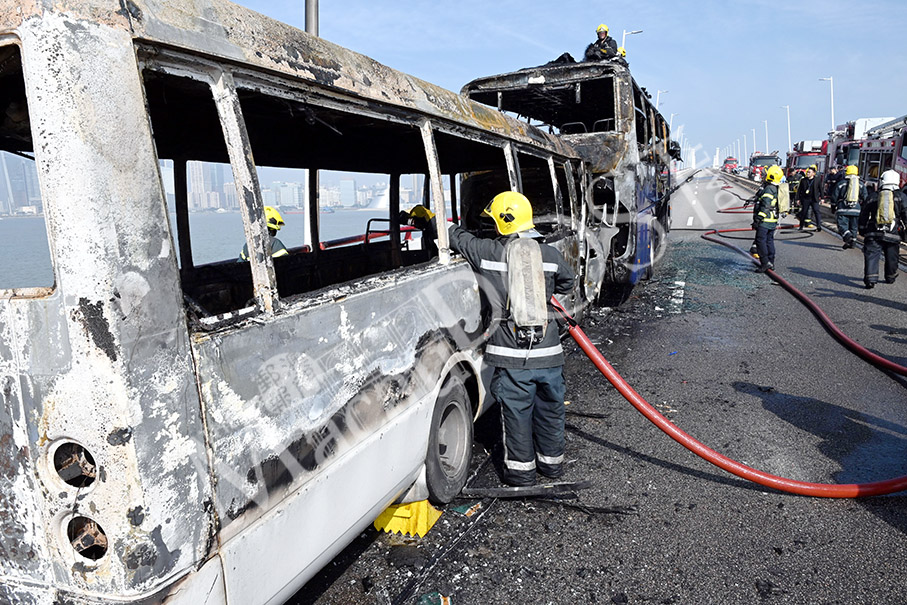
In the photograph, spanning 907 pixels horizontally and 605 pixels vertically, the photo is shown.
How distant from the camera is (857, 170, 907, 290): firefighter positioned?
28.6ft

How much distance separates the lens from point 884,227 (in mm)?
8695

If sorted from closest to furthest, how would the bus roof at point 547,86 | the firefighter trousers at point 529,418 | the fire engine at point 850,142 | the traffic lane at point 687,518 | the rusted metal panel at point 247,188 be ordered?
the rusted metal panel at point 247,188
the traffic lane at point 687,518
the firefighter trousers at point 529,418
the bus roof at point 547,86
the fire engine at point 850,142

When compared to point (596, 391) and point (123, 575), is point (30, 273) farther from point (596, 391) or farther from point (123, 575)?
point (596, 391)


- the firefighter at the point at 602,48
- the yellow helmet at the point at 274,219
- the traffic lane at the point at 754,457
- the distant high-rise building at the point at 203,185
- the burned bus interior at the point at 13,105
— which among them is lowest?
the traffic lane at the point at 754,457

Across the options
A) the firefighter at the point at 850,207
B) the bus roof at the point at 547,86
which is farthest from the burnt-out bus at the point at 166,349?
the firefighter at the point at 850,207

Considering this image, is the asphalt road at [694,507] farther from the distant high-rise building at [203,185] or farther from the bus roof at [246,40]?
the bus roof at [246,40]

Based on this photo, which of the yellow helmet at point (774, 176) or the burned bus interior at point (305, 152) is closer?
the burned bus interior at point (305, 152)

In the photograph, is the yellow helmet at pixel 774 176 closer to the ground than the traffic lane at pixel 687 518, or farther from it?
farther from it

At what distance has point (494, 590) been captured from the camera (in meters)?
2.65

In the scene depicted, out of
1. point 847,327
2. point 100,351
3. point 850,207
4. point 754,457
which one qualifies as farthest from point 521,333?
point 850,207

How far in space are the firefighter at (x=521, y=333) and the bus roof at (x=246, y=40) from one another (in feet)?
2.46

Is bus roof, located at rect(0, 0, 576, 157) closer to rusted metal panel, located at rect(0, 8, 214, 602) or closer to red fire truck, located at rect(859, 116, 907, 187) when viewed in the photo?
rusted metal panel, located at rect(0, 8, 214, 602)

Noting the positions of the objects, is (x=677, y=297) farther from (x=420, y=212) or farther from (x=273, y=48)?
(x=273, y=48)

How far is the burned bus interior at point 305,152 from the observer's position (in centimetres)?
221
